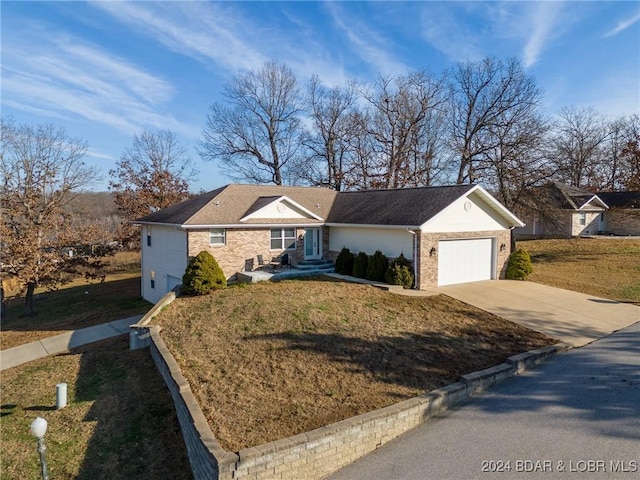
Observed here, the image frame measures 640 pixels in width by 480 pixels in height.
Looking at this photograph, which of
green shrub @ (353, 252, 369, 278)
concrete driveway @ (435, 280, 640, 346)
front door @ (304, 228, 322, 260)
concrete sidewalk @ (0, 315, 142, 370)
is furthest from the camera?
front door @ (304, 228, 322, 260)

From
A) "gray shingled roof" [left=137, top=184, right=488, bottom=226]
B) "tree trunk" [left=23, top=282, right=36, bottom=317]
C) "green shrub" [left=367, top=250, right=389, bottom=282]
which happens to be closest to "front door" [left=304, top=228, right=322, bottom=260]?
"gray shingled roof" [left=137, top=184, right=488, bottom=226]

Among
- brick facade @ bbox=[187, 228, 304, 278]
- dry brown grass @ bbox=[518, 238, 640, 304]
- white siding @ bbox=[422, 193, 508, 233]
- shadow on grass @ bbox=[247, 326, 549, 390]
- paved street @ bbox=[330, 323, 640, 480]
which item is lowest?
paved street @ bbox=[330, 323, 640, 480]

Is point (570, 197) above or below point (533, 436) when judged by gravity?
above

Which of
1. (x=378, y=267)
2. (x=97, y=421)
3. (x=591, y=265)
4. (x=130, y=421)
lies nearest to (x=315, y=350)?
(x=130, y=421)

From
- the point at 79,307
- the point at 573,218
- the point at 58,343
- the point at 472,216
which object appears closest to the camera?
the point at 58,343

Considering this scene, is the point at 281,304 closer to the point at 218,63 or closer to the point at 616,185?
the point at 218,63

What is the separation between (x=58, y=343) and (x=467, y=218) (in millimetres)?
16642

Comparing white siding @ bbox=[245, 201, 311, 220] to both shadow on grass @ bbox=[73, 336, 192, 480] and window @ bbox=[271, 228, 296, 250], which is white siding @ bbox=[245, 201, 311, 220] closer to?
window @ bbox=[271, 228, 296, 250]

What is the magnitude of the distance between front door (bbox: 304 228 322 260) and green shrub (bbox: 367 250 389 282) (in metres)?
4.21

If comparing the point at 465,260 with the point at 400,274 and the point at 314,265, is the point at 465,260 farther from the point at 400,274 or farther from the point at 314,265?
the point at 314,265

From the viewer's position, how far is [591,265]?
22.0 metres

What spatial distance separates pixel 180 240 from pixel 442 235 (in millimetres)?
11093

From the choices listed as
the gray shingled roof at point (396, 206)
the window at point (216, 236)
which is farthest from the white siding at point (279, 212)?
the gray shingled roof at point (396, 206)

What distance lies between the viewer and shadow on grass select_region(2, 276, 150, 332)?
18.2 m
